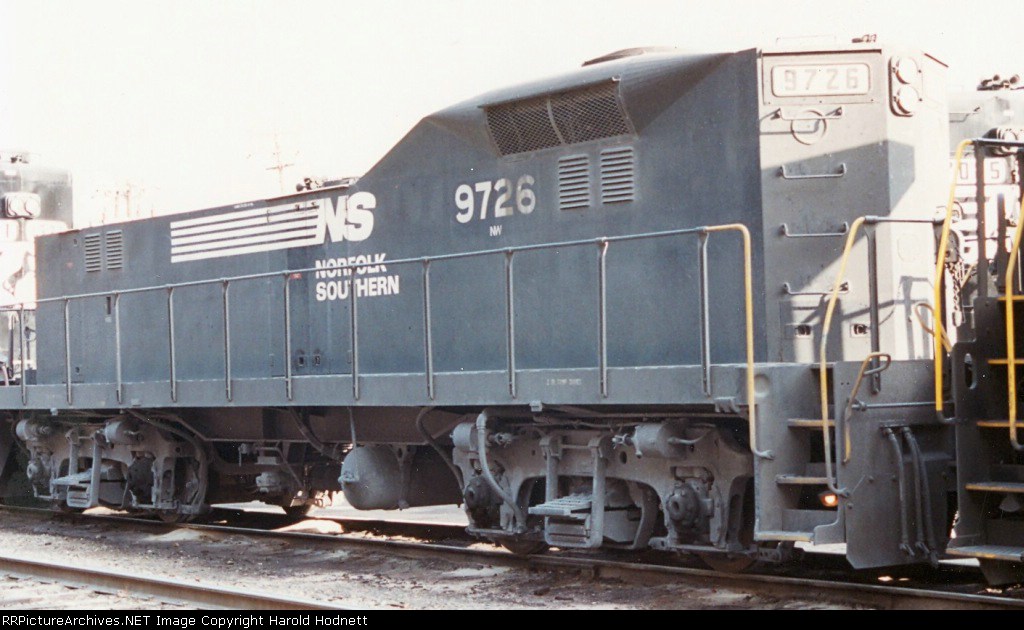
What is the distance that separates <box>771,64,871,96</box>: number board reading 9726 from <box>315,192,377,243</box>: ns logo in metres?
3.58

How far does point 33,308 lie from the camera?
13.4 meters

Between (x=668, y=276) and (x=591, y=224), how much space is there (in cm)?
73

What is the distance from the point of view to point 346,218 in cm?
997

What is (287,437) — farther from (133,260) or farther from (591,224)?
(591,224)

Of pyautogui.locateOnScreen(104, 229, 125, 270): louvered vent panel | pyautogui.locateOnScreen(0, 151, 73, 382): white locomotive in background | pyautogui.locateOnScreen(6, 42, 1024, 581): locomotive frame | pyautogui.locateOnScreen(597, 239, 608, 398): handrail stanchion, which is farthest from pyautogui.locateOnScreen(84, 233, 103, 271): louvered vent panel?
pyautogui.locateOnScreen(597, 239, 608, 398): handrail stanchion

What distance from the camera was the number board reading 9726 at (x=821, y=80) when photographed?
24.6 ft

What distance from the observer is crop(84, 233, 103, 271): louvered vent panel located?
12359 mm

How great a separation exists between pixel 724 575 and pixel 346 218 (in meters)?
4.38

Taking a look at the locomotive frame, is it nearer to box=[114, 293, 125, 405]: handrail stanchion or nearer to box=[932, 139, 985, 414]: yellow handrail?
box=[932, 139, 985, 414]: yellow handrail

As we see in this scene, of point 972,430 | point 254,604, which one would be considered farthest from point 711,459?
point 254,604

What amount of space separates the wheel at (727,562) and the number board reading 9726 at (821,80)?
9.48ft

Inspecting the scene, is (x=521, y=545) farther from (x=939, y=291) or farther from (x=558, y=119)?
(x=939, y=291)

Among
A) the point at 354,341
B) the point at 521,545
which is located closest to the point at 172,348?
the point at 354,341

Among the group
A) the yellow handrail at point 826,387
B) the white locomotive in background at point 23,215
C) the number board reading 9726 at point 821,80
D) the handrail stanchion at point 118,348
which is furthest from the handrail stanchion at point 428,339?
the white locomotive in background at point 23,215
